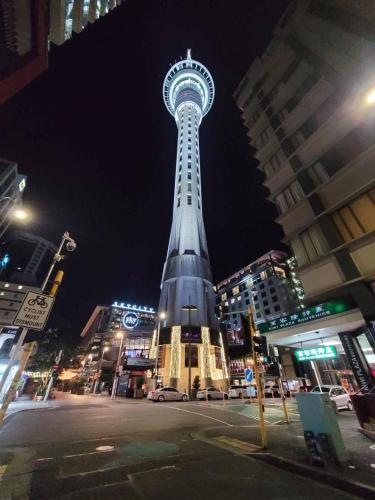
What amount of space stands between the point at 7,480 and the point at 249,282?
9906 centimetres

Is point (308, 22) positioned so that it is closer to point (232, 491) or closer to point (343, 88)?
point (343, 88)

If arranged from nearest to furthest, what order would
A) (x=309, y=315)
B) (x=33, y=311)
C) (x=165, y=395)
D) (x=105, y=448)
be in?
(x=105, y=448), (x=33, y=311), (x=309, y=315), (x=165, y=395)

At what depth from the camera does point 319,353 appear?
14219 millimetres

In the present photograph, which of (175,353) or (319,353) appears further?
(175,353)

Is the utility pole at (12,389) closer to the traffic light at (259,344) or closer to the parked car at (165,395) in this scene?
the traffic light at (259,344)

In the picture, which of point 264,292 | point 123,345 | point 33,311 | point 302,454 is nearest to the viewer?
point 302,454

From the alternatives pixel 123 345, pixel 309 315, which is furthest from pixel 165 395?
pixel 123 345

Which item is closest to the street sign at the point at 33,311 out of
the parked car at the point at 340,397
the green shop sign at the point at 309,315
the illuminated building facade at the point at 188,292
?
the green shop sign at the point at 309,315

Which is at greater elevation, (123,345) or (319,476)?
(123,345)

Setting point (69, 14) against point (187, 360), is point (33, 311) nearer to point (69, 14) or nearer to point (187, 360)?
point (69, 14)

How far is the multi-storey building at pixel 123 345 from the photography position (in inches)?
1775

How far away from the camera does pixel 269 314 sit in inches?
3270

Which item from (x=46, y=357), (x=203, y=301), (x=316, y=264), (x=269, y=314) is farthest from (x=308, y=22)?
(x=269, y=314)

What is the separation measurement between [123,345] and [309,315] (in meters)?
58.6
